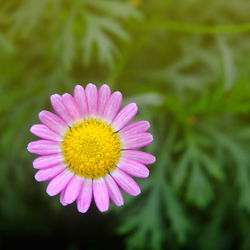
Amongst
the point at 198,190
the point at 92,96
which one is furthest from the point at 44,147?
the point at 198,190

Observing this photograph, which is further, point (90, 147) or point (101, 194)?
point (90, 147)

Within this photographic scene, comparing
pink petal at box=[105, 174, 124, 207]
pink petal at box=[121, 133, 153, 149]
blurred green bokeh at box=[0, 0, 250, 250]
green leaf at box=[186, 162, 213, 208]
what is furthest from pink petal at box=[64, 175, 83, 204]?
green leaf at box=[186, 162, 213, 208]

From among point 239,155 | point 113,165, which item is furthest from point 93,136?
point 239,155

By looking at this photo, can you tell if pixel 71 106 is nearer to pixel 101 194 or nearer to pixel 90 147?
pixel 90 147

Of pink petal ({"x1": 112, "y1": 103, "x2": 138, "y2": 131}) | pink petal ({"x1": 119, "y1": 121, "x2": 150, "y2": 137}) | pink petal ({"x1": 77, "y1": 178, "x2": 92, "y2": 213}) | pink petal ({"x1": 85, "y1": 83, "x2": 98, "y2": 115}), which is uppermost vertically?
pink petal ({"x1": 85, "y1": 83, "x2": 98, "y2": 115})

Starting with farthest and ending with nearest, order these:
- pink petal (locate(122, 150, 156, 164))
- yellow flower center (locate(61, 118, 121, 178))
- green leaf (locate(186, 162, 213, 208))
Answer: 1. green leaf (locate(186, 162, 213, 208))
2. yellow flower center (locate(61, 118, 121, 178))
3. pink petal (locate(122, 150, 156, 164))

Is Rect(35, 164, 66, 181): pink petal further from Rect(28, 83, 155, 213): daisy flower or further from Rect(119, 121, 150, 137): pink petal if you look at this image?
Rect(119, 121, 150, 137): pink petal

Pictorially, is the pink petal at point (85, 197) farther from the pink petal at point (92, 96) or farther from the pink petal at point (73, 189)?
the pink petal at point (92, 96)
